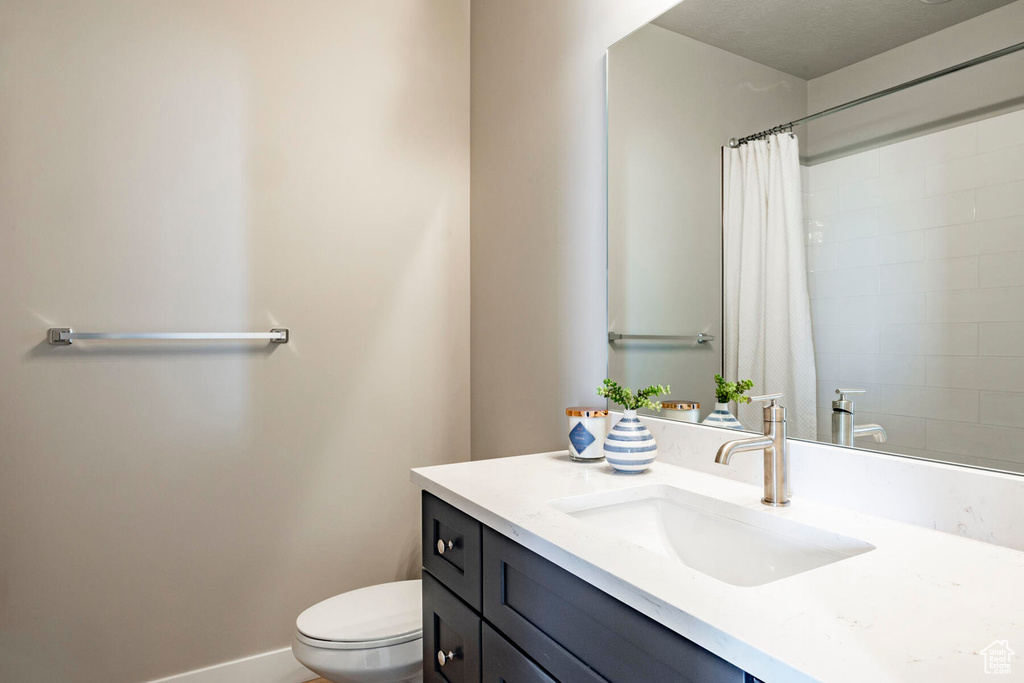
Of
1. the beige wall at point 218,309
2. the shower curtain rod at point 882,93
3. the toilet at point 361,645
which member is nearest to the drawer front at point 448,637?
the toilet at point 361,645

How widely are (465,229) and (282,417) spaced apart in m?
0.93

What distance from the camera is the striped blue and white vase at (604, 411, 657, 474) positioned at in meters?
1.24

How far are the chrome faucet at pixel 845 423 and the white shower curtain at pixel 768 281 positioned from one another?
0.04 metres

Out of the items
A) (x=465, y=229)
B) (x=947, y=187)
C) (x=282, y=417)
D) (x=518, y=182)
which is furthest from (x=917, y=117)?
(x=282, y=417)

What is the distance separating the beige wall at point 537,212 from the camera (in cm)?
160

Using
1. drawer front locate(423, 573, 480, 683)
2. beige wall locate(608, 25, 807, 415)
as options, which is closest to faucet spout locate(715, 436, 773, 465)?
beige wall locate(608, 25, 807, 415)

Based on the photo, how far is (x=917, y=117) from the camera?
907 mm

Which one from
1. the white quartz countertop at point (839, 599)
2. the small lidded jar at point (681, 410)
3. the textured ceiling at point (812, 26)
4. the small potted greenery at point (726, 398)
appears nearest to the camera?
the white quartz countertop at point (839, 599)

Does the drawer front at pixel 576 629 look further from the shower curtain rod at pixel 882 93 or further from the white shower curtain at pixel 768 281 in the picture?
the shower curtain rod at pixel 882 93

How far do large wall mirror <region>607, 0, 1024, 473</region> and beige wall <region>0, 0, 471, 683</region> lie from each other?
0.92m

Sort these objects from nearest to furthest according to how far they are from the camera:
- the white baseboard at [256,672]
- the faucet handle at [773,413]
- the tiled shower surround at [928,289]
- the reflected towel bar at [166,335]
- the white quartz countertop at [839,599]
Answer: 1. the white quartz countertop at [839,599]
2. the tiled shower surround at [928,289]
3. the faucet handle at [773,413]
4. the reflected towel bar at [166,335]
5. the white baseboard at [256,672]

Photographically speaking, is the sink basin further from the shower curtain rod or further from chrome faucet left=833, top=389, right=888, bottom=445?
the shower curtain rod

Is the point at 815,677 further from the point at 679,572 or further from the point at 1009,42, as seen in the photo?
the point at 1009,42

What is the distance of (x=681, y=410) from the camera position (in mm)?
→ 1358
